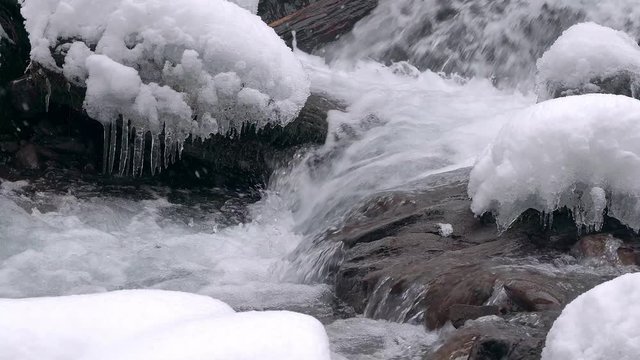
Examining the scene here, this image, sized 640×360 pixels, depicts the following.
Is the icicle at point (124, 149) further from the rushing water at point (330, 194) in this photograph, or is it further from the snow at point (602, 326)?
the snow at point (602, 326)

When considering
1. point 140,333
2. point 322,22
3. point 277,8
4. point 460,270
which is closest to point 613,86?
point 460,270

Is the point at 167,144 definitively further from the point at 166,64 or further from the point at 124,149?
the point at 166,64

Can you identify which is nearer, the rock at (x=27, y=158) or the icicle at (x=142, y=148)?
the icicle at (x=142, y=148)

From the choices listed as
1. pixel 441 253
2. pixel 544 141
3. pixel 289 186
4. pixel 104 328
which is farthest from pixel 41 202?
pixel 104 328

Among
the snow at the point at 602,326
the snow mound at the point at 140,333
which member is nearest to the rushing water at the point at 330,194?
the snow at the point at 602,326

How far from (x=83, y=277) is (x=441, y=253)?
1998 mm

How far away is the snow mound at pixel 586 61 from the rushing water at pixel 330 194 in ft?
2.22

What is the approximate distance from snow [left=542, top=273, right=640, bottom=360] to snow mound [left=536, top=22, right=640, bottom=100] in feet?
11.0

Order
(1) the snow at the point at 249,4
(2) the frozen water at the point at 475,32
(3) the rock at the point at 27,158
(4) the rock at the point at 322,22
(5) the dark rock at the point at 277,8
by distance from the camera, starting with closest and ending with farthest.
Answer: (3) the rock at the point at 27,158, (2) the frozen water at the point at 475,32, (4) the rock at the point at 322,22, (1) the snow at the point at 249,4, (5) the dark rock at the point at 277,8

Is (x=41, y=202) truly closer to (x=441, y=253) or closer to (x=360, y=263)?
(x=360, y=263)

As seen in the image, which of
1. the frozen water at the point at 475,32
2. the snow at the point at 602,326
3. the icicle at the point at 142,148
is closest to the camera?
the snow at the point at 602,326

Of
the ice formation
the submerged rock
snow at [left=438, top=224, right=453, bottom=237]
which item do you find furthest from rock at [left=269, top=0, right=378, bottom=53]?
snow at [left=438, top=224, right=453, bottom=237]

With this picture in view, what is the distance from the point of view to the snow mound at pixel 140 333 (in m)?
1.81

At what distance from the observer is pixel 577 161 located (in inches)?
149
